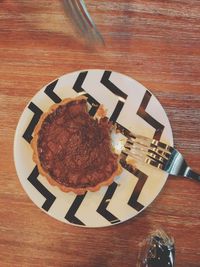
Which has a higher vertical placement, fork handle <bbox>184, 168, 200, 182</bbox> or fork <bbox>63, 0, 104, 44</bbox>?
fork <bbox>63, 0, 104, 44</bbox>

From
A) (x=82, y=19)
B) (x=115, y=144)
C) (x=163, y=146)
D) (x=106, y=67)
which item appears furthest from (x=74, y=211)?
(x=82, y=19)

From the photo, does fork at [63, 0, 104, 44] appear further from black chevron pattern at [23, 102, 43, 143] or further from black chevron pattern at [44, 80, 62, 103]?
black chevron pattern at [23, 102, 43, 143]

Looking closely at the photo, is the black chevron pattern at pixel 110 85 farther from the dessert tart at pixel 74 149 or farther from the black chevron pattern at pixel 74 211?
the black chevron pattern at pixel 74 211

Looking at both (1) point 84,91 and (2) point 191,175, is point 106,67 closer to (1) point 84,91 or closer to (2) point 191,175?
(1) point 84,91

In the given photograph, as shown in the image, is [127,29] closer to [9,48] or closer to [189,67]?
[189,67]

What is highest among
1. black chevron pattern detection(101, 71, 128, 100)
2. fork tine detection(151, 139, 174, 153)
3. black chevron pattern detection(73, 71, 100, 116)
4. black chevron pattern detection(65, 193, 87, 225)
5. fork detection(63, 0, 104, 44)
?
fork detection(63, 0, 104, 44)

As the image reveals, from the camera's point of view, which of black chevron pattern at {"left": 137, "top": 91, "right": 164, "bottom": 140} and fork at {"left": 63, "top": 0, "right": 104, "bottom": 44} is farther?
black chevron pattern at {"left": 137, "top": 91, "right": 164, "bottom": 140}

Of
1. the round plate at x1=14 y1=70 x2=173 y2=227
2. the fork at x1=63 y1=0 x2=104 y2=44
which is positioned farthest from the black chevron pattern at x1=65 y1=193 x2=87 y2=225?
the fork at x1=63 y1=0 x2=104 y2=44
